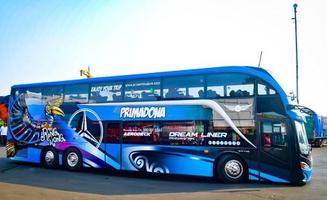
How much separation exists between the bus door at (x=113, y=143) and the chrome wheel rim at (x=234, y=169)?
4.23 m

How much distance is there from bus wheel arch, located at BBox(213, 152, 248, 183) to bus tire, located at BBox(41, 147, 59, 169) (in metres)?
7.26

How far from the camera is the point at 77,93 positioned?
53.1 ft

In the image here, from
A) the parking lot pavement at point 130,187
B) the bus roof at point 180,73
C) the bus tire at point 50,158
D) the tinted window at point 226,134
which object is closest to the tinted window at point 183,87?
the bus roof at point 180,73

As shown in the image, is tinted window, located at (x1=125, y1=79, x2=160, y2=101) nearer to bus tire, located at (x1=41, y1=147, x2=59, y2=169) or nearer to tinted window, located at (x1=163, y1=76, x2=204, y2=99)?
tinted window, located at (x1=163, y1=76, x2=204, y2=99)

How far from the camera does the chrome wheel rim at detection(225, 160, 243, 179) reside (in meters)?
12.9

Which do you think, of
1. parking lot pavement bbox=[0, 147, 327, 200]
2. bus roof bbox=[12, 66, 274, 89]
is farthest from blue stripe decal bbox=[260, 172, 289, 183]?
bus roof bbox=[12, 66, 274, 89]

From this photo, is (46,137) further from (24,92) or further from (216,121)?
(216,121)

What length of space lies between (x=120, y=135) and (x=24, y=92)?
18.6 ft

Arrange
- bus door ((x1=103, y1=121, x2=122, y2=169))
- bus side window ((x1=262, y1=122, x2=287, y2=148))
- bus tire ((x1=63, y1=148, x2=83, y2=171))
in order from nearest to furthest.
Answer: bus side window ((x1=262, y1=122, x2=287, y2=148)) → bus door ((x1=103, y1=121, x2=122, y2=169)) → bus tire ((x1=63, y1=148, x2=83, y2=171))

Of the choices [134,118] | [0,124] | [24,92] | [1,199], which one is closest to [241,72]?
[134,118]

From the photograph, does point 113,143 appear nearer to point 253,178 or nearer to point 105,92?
point 105,92

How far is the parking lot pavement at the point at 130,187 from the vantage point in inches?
410

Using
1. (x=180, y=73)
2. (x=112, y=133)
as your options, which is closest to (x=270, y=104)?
(x=180, y=73)

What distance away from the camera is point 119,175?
1523cm
